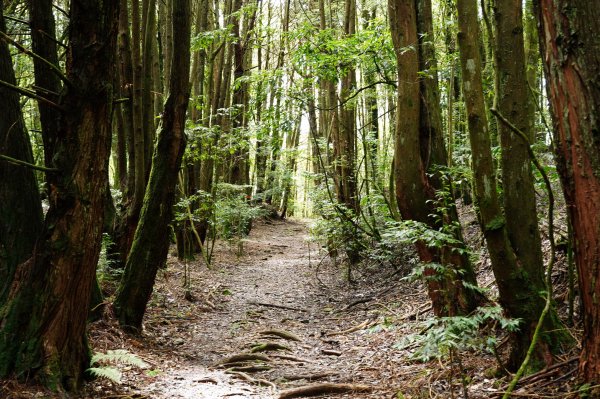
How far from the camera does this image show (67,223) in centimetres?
449

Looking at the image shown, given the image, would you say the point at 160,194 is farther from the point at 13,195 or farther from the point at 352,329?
the point at 352,329

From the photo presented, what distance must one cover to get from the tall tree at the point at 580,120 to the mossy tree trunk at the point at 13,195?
15.8ft

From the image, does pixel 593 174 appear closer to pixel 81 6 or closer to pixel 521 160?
pixel 521 160

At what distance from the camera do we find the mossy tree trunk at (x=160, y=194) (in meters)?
7.10

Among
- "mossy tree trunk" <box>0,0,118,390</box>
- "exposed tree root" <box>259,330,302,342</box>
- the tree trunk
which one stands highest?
the tree trunk

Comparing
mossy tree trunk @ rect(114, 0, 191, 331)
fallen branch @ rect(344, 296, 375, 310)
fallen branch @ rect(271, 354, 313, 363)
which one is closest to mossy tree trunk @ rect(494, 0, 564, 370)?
fallen branch @ rect(271, 354, 313, 363)

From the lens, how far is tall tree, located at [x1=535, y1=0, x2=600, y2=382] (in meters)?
2.77

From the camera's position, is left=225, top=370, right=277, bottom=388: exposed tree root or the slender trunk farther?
the slender trunk

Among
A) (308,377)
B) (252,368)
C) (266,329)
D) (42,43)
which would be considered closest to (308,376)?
(308,377)

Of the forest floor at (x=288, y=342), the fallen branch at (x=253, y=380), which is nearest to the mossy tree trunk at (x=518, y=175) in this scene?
the forest floor at (x=288, y=342)

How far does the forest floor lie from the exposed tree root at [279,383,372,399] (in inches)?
0.5

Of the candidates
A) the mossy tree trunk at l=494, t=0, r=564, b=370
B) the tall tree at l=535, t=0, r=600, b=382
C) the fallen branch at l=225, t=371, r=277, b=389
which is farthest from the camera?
the fallen branch at l=225, t=371, r=277, b=389

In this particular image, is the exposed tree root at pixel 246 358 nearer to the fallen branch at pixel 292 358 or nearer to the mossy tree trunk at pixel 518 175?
the fallen branch at pixel 292 358

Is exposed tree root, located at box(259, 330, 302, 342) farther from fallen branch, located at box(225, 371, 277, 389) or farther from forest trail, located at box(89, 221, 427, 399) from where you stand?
fallen branch, located at box(225, 371, 277, 389)
